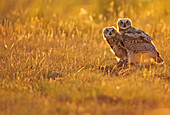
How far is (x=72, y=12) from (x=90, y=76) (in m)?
11.4

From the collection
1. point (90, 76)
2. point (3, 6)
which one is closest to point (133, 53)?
point (90, 76)

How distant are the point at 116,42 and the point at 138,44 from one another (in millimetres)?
474

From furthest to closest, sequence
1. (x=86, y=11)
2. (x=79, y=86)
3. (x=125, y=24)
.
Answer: (x=86, y=11), (x=125, y=24), (x=79, y=86)

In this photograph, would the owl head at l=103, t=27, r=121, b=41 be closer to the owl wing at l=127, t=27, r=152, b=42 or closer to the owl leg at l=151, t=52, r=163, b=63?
the owl wing at l=127, t=27, r=152, b=42

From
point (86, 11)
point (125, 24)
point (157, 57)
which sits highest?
point (86, 11)

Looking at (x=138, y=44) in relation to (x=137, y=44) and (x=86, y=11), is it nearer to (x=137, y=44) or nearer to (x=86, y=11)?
(x=137, y=44)

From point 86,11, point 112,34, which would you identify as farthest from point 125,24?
point 86,11

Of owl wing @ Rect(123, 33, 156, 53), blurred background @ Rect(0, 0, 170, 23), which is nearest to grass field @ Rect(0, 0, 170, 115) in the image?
owl wing @ Rect(123, 33, 156, 53)

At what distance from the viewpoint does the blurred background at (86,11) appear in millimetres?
10219

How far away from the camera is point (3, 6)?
40.8 ft

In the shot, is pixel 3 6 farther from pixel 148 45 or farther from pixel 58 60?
pixel 148 45

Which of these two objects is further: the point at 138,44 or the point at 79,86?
the point at 138,44

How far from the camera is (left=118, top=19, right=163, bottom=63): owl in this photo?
593 cm

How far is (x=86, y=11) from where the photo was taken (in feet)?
41.2
